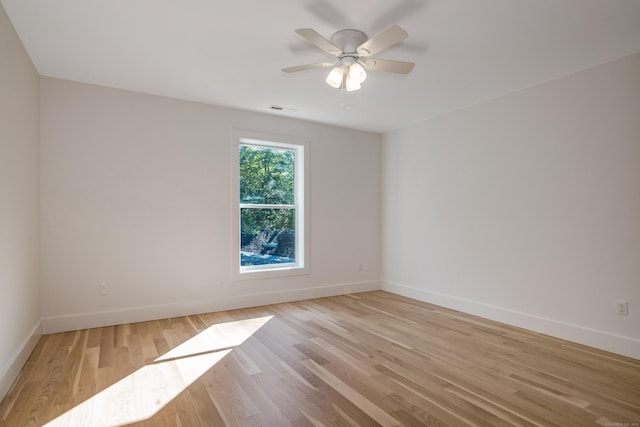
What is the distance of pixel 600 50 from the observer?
9.73 ft

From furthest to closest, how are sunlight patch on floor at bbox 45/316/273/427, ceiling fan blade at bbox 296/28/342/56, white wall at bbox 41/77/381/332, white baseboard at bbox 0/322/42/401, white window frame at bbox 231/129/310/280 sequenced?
white window frame at bbox 231/129/310/280 < white wall at bbox 41/77/381/332 < white baseboard at bbox 0/322/42/401 < ceiling fan blade at bbox 296/28/342/56 < sunlight patch on floor at bbox 45/316/273/427

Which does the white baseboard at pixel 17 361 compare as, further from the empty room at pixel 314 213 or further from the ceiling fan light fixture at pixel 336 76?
the ceiling fan light fixture at pixel 336 76

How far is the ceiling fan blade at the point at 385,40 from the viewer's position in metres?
2.17

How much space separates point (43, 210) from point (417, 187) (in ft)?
14.6

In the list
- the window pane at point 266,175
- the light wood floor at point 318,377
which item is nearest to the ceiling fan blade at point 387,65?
the light wood floor at point 318,377

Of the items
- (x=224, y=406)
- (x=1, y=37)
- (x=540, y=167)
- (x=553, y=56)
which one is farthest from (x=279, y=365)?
(x=553, y=56)

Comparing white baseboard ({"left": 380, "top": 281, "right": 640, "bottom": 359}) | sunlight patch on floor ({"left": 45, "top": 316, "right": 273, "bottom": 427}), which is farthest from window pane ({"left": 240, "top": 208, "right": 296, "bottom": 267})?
white baseboard ({"left": 380, "top": 281, "right": 640, "bottom": 359})

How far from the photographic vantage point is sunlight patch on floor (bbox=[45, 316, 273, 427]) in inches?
81.7

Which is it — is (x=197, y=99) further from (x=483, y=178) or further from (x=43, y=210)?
(x=483, y=178)

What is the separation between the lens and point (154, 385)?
247 cm

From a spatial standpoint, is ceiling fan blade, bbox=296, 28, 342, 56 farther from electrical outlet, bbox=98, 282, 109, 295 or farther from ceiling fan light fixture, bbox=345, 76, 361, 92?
electrical outlet, bbox=98, 282, 109, 295

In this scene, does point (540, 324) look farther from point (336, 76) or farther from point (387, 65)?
point (336, 76)

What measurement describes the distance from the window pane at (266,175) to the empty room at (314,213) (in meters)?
0.03

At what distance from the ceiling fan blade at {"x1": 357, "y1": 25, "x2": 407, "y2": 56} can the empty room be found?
24 mm
